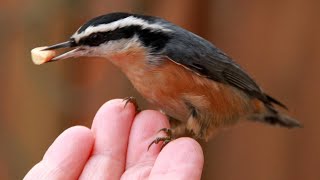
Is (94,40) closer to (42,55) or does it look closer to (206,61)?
(42,55)

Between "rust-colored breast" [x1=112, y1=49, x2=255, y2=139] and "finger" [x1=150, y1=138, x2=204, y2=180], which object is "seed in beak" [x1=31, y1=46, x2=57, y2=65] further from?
"finger" [x1=150, y1=138, x2=204, y2=180]

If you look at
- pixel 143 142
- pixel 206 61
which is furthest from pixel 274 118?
pixel 143 142

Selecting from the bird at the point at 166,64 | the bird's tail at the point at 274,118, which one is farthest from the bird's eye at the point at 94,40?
the bird's tail at the point at 274,118

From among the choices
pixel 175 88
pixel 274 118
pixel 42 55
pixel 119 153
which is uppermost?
pixel 42 55

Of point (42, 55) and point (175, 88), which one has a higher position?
point (42, 55)

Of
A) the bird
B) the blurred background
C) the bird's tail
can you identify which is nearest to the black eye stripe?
the bird

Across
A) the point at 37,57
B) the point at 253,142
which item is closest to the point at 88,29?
the point at 37,57

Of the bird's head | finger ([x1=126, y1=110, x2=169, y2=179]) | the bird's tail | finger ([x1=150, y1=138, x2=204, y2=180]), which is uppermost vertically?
the bird's head
